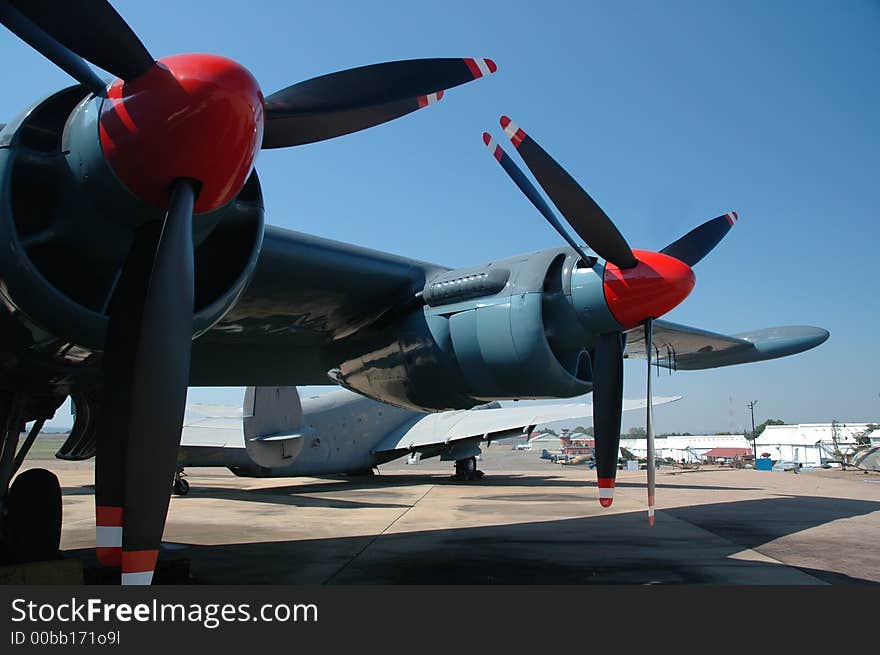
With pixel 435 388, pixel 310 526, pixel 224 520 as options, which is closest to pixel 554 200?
pixel 435 388

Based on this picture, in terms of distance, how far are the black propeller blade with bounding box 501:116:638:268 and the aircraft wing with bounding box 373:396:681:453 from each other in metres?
18.9

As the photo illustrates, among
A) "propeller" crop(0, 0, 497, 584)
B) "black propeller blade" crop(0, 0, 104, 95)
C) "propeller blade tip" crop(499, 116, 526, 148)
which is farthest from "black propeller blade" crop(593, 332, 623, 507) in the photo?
"black propeller blade" crop(0, 0, 104, 95)

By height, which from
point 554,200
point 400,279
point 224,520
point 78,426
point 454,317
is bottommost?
point 224,520

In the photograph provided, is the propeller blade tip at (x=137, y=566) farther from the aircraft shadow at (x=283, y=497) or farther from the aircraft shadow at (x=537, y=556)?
the aircraft shadow at (x=283, y=497)

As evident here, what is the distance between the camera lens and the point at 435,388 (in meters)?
8.23

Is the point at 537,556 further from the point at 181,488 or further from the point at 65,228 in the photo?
the point at 181,488

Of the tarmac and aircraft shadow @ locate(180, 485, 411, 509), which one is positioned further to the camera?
aircraft shadow @ locate(180, 485, 411, 509)

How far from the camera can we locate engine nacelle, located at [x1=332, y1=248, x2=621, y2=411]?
7328mm

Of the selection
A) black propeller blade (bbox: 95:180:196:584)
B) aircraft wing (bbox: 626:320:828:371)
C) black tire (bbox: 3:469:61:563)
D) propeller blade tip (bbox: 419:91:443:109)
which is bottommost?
black tire (bbox: 3:469:61:563)

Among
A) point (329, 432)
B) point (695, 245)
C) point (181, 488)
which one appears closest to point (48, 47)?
point (695, 245)

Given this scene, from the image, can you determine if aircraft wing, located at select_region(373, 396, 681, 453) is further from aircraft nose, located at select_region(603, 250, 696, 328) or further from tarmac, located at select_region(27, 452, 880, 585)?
aircraft nose, located at select_region(603, 250, 696, 328)

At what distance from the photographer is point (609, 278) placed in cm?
729

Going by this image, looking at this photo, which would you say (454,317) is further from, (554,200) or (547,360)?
(554,200)

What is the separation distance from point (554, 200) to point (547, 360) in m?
1.72
